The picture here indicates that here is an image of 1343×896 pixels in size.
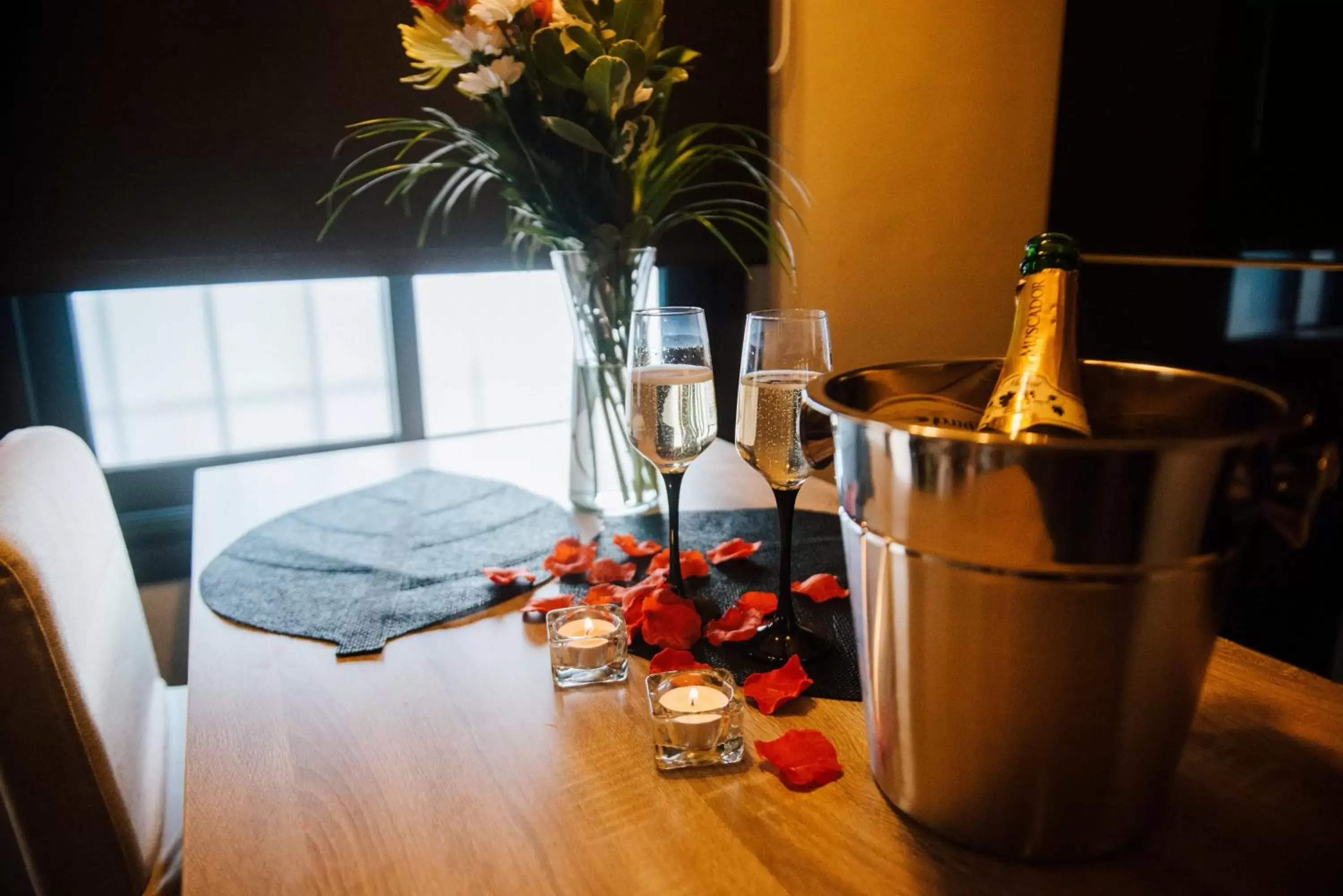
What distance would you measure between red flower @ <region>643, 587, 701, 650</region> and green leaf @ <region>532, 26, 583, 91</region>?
1.72 feet

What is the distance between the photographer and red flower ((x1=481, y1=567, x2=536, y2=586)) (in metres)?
0.93

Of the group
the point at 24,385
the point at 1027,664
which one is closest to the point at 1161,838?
the point at 1027,664

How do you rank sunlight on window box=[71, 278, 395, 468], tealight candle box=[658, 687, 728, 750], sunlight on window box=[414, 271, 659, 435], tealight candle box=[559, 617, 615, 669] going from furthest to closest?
sunlight on window box=[414, 271, 659, 435]
sunlight on window box=[71, 278, 395, 468]
tealight candle box=[559, 617, 615, 669]
tealight candle box=[658, 687, 728, 750]

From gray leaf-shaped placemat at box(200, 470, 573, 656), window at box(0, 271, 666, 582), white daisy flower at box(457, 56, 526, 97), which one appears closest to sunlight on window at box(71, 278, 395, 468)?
window at box(0, 271, 666, 582)

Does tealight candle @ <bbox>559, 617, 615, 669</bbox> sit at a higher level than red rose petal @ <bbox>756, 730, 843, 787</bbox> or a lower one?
higher

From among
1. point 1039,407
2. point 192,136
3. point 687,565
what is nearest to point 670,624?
point 687,565

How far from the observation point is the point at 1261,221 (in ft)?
5.08

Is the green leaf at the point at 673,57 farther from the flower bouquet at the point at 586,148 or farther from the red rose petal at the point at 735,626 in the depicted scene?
the red rose petal at the point at 735,626

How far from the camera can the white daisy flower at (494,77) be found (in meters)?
0.92

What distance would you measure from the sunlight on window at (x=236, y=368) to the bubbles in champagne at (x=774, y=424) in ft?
4.17

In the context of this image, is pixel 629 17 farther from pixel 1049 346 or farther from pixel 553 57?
pixel 1049 346

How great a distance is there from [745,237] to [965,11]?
1.97ft

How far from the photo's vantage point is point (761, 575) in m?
0.95

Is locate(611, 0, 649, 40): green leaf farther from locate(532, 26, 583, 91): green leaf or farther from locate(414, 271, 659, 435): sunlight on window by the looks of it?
locate(414, 271, 659, 435): sunlight on window
